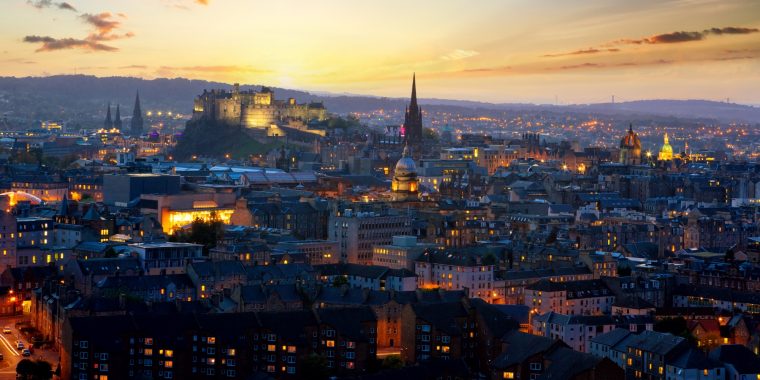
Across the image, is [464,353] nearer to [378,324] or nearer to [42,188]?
[378,324]

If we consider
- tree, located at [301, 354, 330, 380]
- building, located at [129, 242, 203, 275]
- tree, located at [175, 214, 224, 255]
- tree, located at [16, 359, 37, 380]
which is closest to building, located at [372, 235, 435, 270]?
tree, located at [175, 214, 224, 255]

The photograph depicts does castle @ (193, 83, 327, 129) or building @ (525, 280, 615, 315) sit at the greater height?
castle @ (193, 83, 327, 129)

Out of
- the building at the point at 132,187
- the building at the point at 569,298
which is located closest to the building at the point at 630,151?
the building at the point at 132,187

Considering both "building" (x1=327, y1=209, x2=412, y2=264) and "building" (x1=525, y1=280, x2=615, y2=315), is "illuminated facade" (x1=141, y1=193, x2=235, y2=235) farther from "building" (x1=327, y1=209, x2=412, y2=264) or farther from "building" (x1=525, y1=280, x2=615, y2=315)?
"building" (x1=525, y1=280, x2=615, y2=315)

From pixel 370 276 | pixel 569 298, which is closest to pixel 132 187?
pixel 370 276

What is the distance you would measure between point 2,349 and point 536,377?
23885 millimetres

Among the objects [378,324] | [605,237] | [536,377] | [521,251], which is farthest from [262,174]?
[536,377]

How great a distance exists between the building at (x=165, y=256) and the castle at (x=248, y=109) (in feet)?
340

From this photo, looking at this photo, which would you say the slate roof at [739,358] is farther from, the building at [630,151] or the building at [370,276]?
the building at [630,151]

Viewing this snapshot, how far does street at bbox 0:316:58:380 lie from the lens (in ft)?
200

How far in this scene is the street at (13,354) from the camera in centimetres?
6107

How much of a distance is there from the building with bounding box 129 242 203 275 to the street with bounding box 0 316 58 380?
10.3 metres

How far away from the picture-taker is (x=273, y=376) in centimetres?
6081

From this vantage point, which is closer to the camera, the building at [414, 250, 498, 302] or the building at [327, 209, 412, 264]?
the building at [414, 250, 498, 302]
